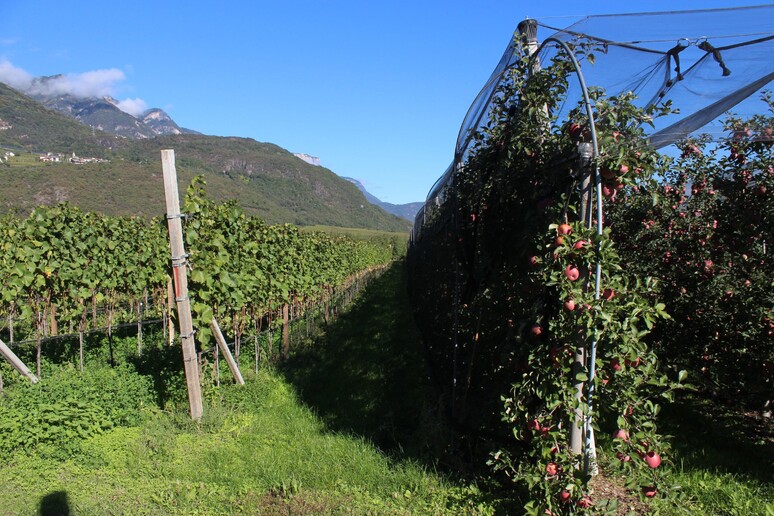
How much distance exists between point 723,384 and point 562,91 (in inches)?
126

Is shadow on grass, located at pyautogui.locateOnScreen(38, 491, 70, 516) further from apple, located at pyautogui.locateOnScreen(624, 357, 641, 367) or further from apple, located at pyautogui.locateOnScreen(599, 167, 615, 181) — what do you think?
apple, located at pyautogui.locateOnScreen(599, 167, 615, 181)

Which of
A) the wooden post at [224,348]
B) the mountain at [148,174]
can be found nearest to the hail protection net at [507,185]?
the wooden post at [224,348]

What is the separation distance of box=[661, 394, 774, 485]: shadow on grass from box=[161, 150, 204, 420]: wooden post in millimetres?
4038

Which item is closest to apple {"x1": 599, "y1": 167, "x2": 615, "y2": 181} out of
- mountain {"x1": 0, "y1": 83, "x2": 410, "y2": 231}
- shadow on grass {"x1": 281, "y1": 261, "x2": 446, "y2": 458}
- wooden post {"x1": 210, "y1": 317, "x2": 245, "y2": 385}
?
shadow on grass {"x1": 281, "y1": 261, "x2": 446, "y2": 458}

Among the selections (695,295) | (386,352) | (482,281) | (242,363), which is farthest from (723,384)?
(242,363)

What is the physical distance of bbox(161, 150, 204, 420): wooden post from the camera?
481 cm

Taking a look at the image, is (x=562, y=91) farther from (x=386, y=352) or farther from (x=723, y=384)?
(x=386, y=352)

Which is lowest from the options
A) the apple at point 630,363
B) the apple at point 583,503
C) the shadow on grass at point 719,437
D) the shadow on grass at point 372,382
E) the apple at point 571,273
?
the shadow on grass at point 372,382

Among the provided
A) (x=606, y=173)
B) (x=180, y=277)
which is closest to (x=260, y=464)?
(x=180, y=277)

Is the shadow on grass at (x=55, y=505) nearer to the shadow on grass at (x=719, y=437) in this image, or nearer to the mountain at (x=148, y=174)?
the shadow on grass at (x=719, y=437)

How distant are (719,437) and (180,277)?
4734 millimetres

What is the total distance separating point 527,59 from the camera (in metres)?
3.37

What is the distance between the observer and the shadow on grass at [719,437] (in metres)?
3.65

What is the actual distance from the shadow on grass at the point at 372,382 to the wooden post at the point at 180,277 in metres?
1.20
